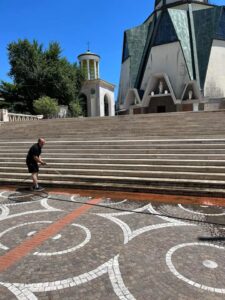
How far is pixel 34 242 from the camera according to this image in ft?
13.8

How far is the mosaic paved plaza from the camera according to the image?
2951 millimetres

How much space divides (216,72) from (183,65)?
4.90 m

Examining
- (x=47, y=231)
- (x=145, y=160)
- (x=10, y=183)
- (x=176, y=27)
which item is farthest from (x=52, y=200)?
(x=176, y=27)

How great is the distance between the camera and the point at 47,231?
4.63m

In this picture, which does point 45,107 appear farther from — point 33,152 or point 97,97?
point 33,152

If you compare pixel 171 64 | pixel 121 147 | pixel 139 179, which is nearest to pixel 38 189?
pixel 139 179

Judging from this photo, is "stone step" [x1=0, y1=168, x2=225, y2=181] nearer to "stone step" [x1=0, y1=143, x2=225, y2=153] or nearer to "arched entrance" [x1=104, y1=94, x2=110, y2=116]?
"stone step" [x1=0, y1=143, x2=225, y2=153]

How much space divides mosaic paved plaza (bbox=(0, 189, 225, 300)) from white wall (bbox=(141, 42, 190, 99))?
1262 inches

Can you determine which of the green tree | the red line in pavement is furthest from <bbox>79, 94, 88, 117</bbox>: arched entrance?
the red line in pavement

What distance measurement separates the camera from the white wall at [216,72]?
112 feet

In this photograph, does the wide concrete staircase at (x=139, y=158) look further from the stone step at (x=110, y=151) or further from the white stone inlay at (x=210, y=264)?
the white stone inlay at (x=210, y=264)

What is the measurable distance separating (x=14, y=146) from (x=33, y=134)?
2.93 meters

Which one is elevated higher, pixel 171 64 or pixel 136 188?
pixel 171 64

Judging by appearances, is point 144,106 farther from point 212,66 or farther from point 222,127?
point 222,127
